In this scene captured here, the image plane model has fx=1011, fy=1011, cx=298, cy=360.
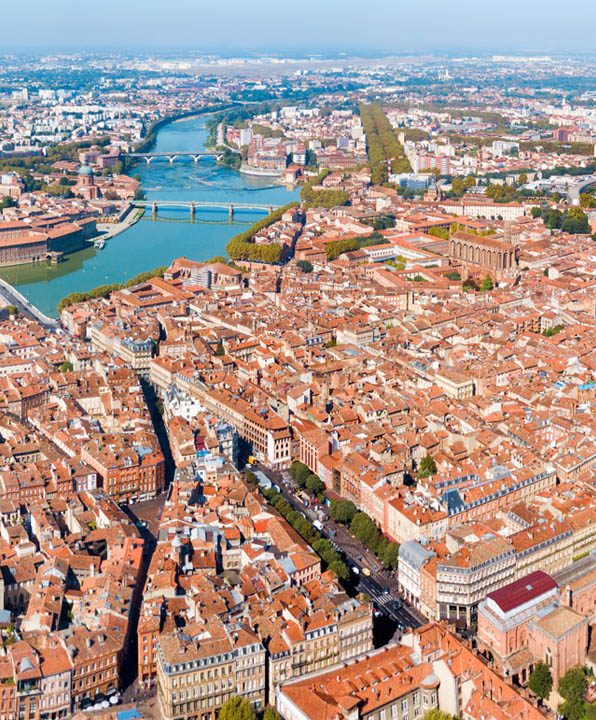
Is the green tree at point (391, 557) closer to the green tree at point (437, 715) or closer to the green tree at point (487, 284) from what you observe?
the green tree at point (437, 715)

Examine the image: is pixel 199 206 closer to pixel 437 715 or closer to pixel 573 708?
pixel 573 708

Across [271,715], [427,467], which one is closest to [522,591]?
[271,715]

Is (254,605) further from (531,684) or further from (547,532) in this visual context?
(547,532)

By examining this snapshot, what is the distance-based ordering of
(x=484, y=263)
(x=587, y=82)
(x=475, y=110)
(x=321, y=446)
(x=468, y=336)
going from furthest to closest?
1. (x=587, y=82)
2. (x=475, y=110)
3. (x=484, y=263)
4. (x=468, y=336)
5. (x=321, y=446)

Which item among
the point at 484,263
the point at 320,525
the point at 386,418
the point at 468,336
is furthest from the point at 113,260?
the point at 320,525

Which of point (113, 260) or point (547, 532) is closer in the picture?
point (547, 532)

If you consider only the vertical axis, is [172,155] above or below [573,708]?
above

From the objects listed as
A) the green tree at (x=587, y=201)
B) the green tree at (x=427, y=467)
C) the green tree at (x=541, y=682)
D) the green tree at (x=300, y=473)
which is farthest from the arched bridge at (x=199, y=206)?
the green tree at (x=541, y=682)
